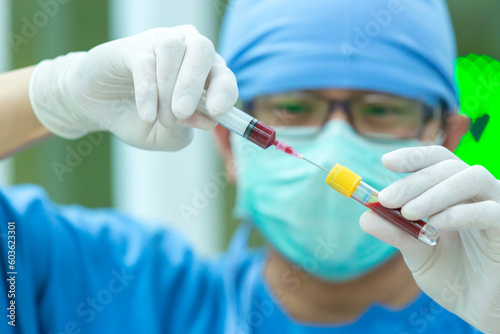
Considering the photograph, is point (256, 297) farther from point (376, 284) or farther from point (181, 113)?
point (181, 113)

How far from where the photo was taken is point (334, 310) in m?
1.15

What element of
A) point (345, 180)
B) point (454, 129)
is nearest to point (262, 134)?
point (345, 180)

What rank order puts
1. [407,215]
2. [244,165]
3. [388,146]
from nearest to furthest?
[407,215], [388,146], [244,165]

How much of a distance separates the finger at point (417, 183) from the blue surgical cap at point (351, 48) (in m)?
0.40

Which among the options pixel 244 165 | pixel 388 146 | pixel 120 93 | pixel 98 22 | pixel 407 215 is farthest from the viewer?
pixel 98 22

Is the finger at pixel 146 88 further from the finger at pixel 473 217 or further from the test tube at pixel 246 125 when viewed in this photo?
the finger at pixel 473 217

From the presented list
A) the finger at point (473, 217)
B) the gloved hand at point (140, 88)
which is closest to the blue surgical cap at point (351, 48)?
the gloved hand at point (140, 88)

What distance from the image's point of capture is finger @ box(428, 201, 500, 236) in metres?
0.61

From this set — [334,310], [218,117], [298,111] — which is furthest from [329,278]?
[218,117]

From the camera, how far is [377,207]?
26.1 inches

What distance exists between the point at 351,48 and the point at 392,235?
49 centimetres

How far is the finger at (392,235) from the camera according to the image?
0.66 meters

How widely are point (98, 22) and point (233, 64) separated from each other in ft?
3.06

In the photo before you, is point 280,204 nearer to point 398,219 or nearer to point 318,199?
point 318,199
